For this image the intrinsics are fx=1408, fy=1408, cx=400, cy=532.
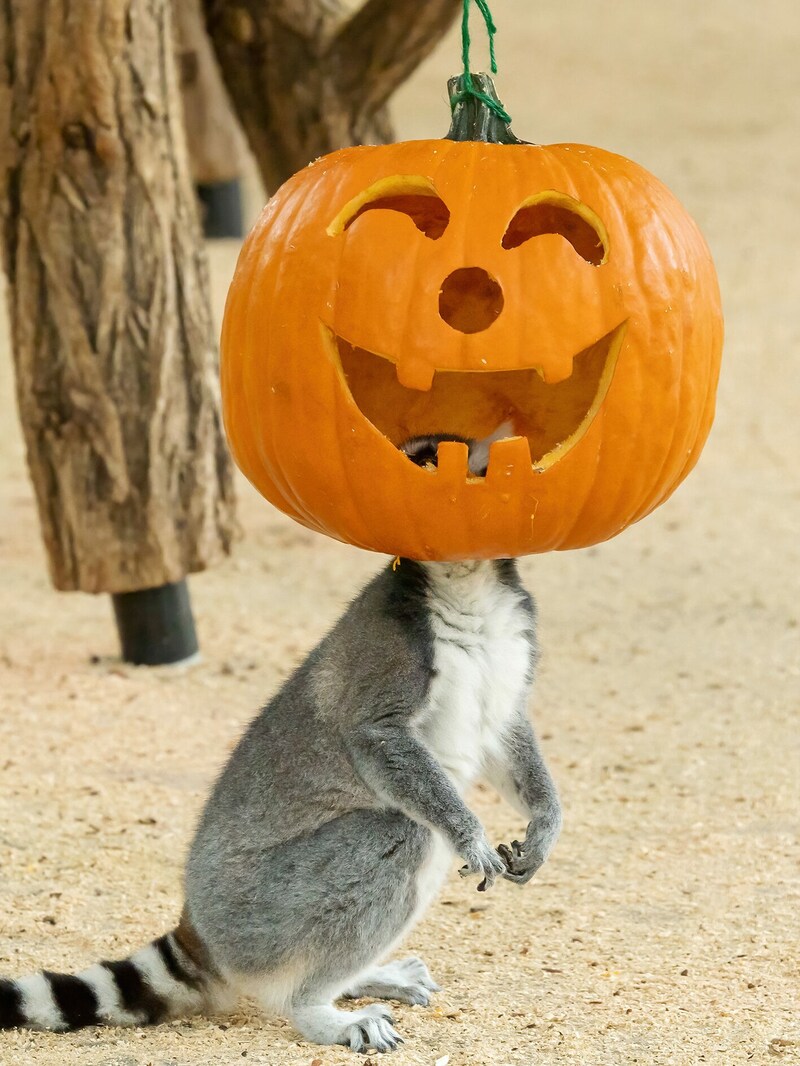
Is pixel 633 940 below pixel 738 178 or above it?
below

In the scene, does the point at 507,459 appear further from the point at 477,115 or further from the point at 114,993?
the point at 114,993

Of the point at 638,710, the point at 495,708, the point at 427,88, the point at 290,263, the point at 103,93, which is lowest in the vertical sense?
the point at 638,710

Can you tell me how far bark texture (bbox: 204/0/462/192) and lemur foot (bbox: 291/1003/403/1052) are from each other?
451cm

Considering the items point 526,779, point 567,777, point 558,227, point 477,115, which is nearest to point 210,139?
point 567,777

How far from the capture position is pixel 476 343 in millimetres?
2977

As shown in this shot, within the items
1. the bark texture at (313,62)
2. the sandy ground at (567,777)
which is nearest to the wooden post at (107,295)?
the sandy ground at (567,777)

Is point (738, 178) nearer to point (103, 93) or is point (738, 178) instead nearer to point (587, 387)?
point (103, 93)

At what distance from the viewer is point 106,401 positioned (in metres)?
5.28

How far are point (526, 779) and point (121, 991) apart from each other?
3.55ft

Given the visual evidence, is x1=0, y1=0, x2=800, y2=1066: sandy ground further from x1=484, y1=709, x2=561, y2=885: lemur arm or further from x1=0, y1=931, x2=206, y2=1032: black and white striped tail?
x1=484, y1=709, x2=561, y2=885: lemur arm

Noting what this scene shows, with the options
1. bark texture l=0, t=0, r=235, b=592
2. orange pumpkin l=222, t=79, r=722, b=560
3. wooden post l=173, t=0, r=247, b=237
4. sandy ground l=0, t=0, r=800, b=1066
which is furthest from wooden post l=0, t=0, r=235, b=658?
wooden post l=173, t=0, r=247, b=237

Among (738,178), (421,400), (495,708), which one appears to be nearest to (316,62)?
(421,400)

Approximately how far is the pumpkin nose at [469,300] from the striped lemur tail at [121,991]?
155cm

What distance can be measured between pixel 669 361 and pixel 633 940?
1610mm
